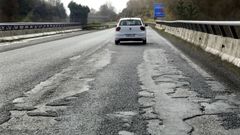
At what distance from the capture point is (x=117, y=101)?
7441 millimetres

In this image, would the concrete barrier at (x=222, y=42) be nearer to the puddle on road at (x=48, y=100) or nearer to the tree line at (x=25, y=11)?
the puddle on road at (x=48, y=100)

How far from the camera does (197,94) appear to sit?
8.21 meters

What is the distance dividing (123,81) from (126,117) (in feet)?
11.7

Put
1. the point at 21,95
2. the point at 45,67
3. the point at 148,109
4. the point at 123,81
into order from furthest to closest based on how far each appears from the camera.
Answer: the point at 45,67 < the point at 123,81 < the point at 21,95 < the point at 148,109

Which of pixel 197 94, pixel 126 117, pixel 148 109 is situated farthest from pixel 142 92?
pixel 126 117

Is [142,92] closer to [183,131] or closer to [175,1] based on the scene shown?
[183,131]

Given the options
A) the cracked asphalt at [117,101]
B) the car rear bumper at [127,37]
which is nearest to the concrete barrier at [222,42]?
the cracked asphalt at [117,101]

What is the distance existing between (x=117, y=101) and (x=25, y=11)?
91.6 m

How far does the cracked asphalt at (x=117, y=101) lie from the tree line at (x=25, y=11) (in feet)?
243

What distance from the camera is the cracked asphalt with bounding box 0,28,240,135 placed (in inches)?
225

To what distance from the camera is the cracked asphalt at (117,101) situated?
5.70 meters

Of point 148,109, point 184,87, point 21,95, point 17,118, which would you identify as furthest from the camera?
point 184,87

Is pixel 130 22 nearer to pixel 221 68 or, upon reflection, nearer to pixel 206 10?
pixel 221 68

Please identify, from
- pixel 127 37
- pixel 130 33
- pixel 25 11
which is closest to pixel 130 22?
pixel 130 33
